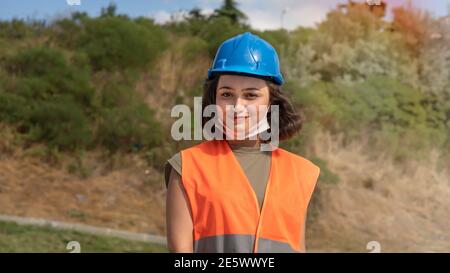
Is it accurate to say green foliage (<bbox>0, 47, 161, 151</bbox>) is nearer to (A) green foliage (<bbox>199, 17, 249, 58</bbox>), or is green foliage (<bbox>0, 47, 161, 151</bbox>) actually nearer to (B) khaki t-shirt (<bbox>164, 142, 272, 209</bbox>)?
(A) green foliage (<bbox>199, 17, 249, 58</bbox>)

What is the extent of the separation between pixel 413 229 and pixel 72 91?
4094 millimetres

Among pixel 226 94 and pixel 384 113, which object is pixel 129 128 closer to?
pixel 384 113

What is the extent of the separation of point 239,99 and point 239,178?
0.66 feet

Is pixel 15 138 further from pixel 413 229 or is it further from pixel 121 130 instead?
pixel 413 229

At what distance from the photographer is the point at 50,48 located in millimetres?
7613

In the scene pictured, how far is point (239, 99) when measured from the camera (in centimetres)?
159

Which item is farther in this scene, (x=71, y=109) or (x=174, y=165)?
(x=71, y=109)

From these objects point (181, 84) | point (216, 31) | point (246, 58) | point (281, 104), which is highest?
point (216, 31)

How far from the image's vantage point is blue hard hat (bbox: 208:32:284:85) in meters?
1.59

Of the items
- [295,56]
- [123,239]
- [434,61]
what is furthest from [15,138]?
[434,61]

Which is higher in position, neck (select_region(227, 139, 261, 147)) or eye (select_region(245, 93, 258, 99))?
eye (select_region(245, 93, 258, 99))

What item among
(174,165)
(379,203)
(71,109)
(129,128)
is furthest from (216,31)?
(174,165)

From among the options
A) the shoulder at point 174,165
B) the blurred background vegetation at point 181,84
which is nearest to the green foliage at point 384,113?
the blurred background vegetation at point 181,84

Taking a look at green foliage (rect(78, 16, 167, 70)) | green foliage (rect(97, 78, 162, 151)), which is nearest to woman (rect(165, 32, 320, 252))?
green foliage (rect(97, 78, 162, 151))
